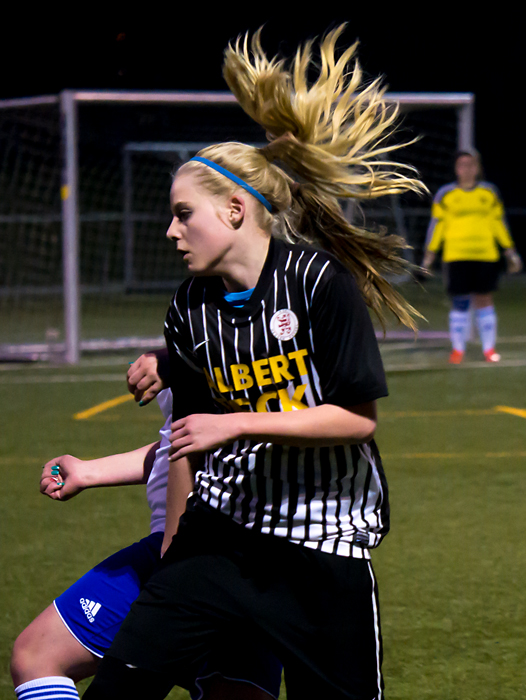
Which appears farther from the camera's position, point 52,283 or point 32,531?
point 52,283

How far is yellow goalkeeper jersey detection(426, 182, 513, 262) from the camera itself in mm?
10203

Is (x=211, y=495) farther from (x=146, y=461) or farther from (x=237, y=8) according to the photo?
(x=237, y=8)

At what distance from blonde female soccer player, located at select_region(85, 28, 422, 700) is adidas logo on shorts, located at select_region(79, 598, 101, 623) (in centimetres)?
22

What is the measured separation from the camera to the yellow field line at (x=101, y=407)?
7859 mm

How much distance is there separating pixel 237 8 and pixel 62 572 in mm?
23262

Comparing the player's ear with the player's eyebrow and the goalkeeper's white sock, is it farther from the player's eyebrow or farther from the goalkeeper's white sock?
the goalkeeper's white sock

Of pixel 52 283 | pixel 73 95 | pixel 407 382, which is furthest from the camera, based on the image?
pixel 52 283

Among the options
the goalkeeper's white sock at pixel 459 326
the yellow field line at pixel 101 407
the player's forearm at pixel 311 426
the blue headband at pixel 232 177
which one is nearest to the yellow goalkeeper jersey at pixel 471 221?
the goalkeeper's white sock at pixel 459 326

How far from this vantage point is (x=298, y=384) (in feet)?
6.80

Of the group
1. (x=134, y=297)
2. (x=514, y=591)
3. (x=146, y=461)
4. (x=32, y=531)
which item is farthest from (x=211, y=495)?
(x=134, y=297)

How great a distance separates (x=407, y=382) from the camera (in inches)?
367

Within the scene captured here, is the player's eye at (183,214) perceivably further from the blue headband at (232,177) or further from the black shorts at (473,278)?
the black shorts at (473,278)

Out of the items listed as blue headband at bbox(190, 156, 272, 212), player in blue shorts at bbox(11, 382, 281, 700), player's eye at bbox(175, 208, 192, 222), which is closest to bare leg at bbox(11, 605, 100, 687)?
player in blue shorts at bbox(11, 382, 281, 700)

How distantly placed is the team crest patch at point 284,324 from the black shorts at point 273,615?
399mm
